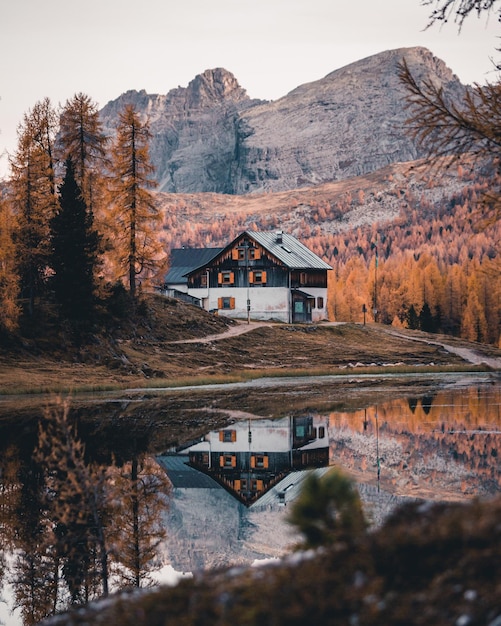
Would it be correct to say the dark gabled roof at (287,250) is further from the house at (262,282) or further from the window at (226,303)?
the window at (226,303)

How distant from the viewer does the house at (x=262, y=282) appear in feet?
306

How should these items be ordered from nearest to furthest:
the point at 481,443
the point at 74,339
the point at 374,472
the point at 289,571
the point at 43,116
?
the point at 289,571 < the point at 374,472 < the point at 481,443 < the point at 74,339 < the point at 43,116

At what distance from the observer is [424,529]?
8.02 meters

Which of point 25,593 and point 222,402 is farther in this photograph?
point 222,402

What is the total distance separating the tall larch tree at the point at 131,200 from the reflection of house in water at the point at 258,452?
106 ft

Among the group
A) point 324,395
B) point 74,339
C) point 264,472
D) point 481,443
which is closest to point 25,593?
point 264,472

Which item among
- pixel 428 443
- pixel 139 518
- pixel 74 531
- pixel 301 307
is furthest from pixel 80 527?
pixel 301 307

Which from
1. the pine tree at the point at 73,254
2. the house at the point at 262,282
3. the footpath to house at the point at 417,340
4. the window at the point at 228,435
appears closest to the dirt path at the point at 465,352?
the footpath to house at the point at 417,340

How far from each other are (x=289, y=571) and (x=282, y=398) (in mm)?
39038

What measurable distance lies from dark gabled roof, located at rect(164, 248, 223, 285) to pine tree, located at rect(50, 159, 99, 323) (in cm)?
5525

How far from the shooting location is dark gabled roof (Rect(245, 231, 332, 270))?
311ft

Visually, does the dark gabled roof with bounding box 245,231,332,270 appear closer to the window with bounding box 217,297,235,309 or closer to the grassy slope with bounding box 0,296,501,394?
the window with bounding box 217,297,235,309

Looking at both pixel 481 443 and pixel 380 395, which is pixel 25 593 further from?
pixel 380 395

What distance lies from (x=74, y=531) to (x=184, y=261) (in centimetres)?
10534
